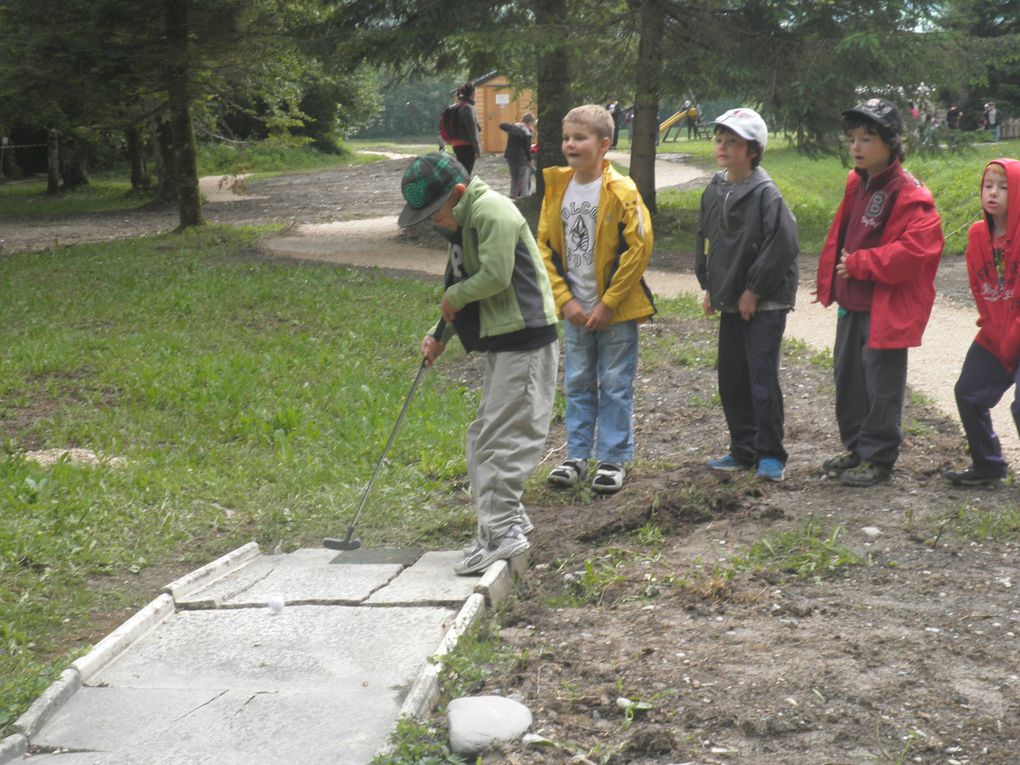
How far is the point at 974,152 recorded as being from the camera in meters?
15.5

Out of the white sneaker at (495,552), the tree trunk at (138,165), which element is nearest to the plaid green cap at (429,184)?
the white sneaker at (495,552)

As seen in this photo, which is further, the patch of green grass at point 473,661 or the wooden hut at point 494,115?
the wooden hut at point 494,115

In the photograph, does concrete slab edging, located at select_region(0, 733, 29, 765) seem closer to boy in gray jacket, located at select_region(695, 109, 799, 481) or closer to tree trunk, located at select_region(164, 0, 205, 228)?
boy in gray jacket, located at select_region(695, 109, 799, 481)

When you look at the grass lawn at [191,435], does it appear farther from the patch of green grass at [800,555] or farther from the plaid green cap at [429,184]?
the plaid green cap at [429,184]

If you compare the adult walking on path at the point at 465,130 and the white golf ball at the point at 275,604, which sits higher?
the adult walking on path at the point at 465,130

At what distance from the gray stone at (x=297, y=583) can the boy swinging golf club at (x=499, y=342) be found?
402 mm

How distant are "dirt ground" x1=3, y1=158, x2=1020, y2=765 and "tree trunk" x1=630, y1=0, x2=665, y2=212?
26.9 feet

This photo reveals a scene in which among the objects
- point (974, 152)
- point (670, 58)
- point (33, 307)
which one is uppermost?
point (670, 58)

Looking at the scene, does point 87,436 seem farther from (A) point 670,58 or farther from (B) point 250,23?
(B) point 250,23

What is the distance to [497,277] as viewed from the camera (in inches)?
194

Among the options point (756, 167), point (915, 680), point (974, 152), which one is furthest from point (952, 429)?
point (974, 152)

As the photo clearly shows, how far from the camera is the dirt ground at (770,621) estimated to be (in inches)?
137

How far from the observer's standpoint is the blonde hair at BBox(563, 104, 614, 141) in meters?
5.75

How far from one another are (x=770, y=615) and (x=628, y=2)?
12467 millimetres
